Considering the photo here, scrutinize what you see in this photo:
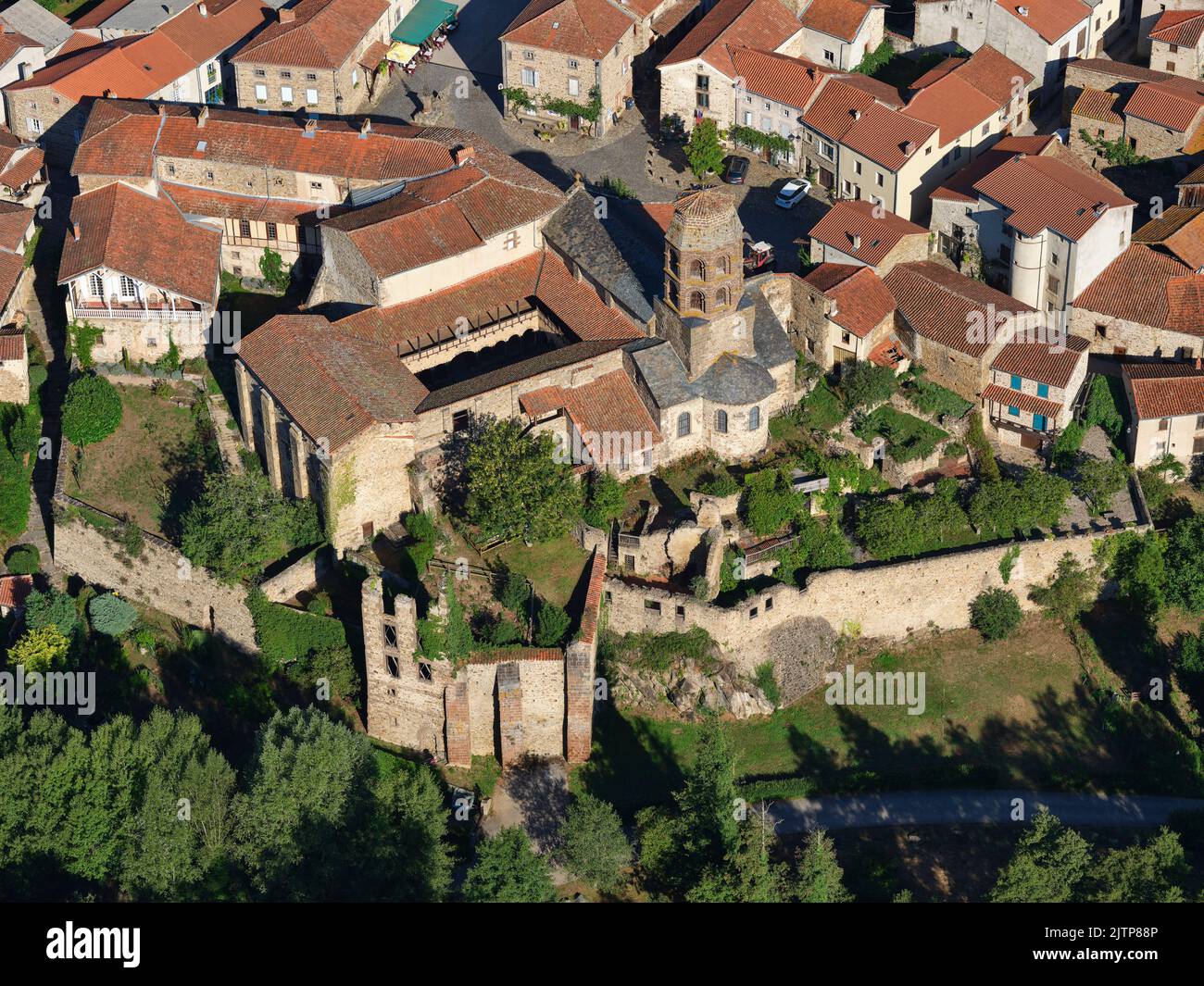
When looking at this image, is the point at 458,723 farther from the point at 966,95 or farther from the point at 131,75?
the point at 131,75

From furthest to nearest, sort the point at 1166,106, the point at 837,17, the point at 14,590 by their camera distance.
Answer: the point at 837,17, the point at 1166,106, the point at 14,590

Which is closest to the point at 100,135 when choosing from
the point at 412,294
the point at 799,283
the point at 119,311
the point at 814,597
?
the point at 119,311

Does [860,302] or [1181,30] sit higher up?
[1181,30]

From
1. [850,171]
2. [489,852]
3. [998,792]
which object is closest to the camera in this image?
[489,852]

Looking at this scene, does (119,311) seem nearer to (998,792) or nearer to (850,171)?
(850,171)

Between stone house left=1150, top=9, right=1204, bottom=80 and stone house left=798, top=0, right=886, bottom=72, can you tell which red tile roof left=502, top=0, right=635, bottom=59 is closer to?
stone house left=798, top=0, right=886, bottom=72

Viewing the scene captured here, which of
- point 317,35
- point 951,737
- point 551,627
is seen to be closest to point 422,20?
point 317,35

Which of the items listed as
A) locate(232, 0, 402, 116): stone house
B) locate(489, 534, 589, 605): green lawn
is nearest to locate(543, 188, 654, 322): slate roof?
locate(489, 534, 589, 605): green lawn
